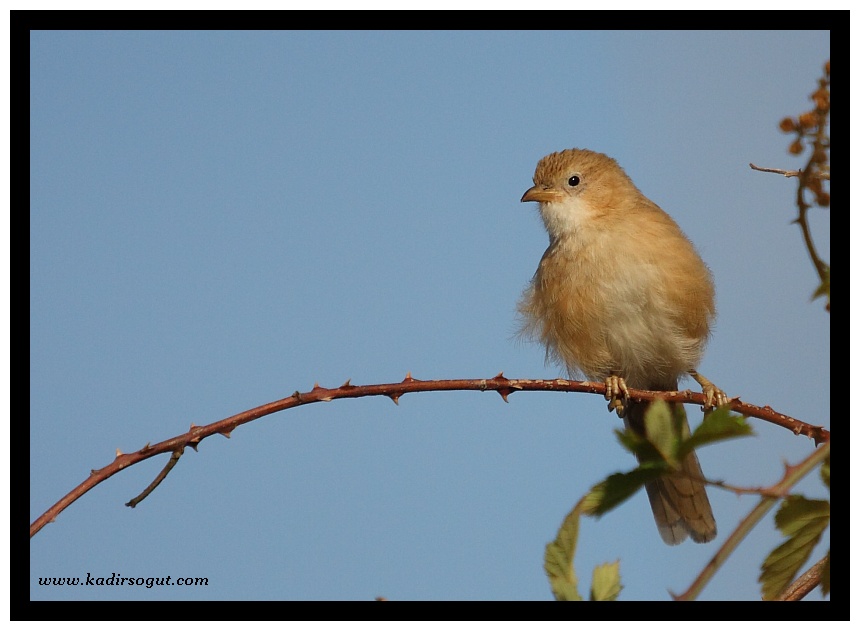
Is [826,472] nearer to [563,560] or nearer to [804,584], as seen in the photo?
[804,584]

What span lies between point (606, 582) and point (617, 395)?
124 inches

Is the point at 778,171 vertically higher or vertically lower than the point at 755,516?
higher

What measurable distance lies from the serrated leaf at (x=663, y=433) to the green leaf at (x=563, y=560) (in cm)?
42

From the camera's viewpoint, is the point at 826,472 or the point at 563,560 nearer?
the point at 826,472

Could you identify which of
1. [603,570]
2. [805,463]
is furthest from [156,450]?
[805,463]

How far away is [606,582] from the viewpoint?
2.06 m

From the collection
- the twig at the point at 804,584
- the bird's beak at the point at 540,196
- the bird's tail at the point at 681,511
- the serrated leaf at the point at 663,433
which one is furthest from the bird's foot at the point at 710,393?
the serrated leaf at the point at 663,433

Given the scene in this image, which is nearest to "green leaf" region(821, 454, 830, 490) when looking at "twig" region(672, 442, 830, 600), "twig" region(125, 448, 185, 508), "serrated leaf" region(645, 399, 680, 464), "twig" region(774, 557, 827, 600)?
"twig" region(672, 442, 830, 600)

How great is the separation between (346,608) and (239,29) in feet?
7.31

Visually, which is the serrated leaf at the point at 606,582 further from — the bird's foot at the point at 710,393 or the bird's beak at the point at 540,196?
the bird's beak at the point at 540,196

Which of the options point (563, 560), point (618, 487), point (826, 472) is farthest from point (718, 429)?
point (563, 560)

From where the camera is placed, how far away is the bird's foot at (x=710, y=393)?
15.8ft

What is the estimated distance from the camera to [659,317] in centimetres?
519

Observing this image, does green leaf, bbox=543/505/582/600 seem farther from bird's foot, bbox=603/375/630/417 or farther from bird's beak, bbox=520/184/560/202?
bird's beak, bbox=520/184/560/202
